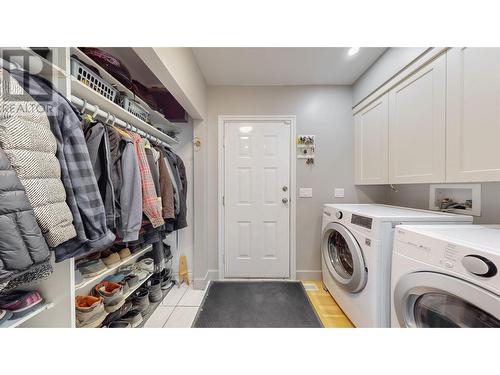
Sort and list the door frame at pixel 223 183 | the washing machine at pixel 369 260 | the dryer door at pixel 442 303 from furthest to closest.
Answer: the door frame at pixel 223 183 → the washing machine at pixel 369 260 → the dryer door at pixel 442 303

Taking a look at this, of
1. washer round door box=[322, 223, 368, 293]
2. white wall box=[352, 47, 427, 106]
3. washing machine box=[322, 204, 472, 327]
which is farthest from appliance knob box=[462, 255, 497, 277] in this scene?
white wall box=[352, 47, 427, 106]

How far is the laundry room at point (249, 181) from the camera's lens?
485 mm

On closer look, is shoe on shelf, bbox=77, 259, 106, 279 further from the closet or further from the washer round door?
the washer round door

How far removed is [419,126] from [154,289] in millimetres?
2432

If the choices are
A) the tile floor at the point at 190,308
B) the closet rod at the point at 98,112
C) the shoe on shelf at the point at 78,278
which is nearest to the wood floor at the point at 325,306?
the tile floor at the point at 190,308

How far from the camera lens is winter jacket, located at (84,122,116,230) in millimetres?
872

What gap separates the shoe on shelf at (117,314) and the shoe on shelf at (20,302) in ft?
2.00

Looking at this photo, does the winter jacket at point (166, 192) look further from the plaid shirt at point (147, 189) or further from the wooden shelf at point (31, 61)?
the wooden shelf at point (31, 61)

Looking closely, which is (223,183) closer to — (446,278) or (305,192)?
(305,192)

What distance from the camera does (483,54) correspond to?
2.87ft
